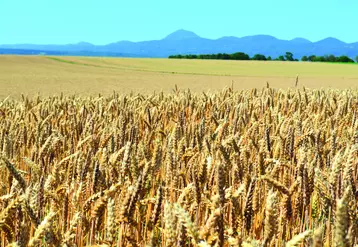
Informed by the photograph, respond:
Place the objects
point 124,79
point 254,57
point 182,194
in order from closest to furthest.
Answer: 1. point 182,194
2. point 124,79
3. point 254,57

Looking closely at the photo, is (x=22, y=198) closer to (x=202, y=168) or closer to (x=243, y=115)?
(x=202, y=168)

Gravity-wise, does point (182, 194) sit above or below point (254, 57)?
above

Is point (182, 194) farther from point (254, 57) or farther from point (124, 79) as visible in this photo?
point (254, 57)

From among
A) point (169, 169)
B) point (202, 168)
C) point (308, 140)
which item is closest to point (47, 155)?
point (169, 169)

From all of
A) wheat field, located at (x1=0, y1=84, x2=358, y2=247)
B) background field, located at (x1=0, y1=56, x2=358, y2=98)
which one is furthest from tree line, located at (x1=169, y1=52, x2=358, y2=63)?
A: wheat field, located at (x1=0, y1=84, x2=358, y2=247)

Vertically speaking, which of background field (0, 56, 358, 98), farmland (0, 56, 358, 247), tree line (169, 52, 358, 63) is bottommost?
tree line (169, 52, 358, 63)

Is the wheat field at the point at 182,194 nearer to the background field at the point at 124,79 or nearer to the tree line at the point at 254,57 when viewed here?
the background field at the point at 124,79

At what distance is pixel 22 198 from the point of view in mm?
1153

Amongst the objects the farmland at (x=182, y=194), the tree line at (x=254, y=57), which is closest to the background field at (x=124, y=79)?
the farmland at (x=182, y=194)

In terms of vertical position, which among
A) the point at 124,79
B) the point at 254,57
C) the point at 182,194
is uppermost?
the point at 182,194

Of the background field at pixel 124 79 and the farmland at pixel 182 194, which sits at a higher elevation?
the farmland at pixel 182 194

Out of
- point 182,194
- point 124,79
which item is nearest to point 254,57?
point 124,79

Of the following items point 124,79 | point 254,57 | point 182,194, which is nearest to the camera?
point 182,194

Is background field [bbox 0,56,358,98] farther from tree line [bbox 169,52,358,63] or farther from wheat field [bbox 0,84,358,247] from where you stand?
tree line [bbox 169,52,358,63]
